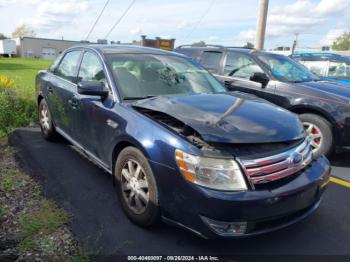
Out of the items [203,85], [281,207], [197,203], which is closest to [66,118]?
[203,85]

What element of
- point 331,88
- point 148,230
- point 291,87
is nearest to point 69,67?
point 148,230

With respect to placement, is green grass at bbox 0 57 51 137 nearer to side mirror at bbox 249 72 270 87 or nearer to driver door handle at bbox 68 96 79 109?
driver door handle at bbox 68 96 79 109

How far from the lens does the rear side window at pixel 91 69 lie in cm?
397

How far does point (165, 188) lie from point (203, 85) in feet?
5.83

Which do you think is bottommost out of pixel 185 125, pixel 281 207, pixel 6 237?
pixel 6 237

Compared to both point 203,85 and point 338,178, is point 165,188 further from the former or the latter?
point 338,178

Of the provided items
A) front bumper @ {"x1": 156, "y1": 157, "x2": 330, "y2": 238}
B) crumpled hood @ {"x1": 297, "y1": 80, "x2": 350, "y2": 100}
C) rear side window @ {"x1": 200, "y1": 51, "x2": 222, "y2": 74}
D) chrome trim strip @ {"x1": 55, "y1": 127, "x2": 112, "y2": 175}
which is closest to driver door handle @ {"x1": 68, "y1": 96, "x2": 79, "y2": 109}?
chrome trim strip @ {"x1": 55, "y1": 127, "x2": 112, "y2": 175}

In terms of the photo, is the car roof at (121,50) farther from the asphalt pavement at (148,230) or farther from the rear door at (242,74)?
the rear door at (242,74)

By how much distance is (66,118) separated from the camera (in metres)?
4.64

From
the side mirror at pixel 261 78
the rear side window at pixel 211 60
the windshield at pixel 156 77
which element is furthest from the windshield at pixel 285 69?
the windshield at pixel 156 77

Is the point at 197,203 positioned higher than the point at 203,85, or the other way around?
the point at 203,85

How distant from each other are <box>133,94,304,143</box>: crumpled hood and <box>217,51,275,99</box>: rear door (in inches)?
91.8

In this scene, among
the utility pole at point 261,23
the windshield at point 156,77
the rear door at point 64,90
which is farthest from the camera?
the utility pole at point 261,23

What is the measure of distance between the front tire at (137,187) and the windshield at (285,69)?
3.64 metres
